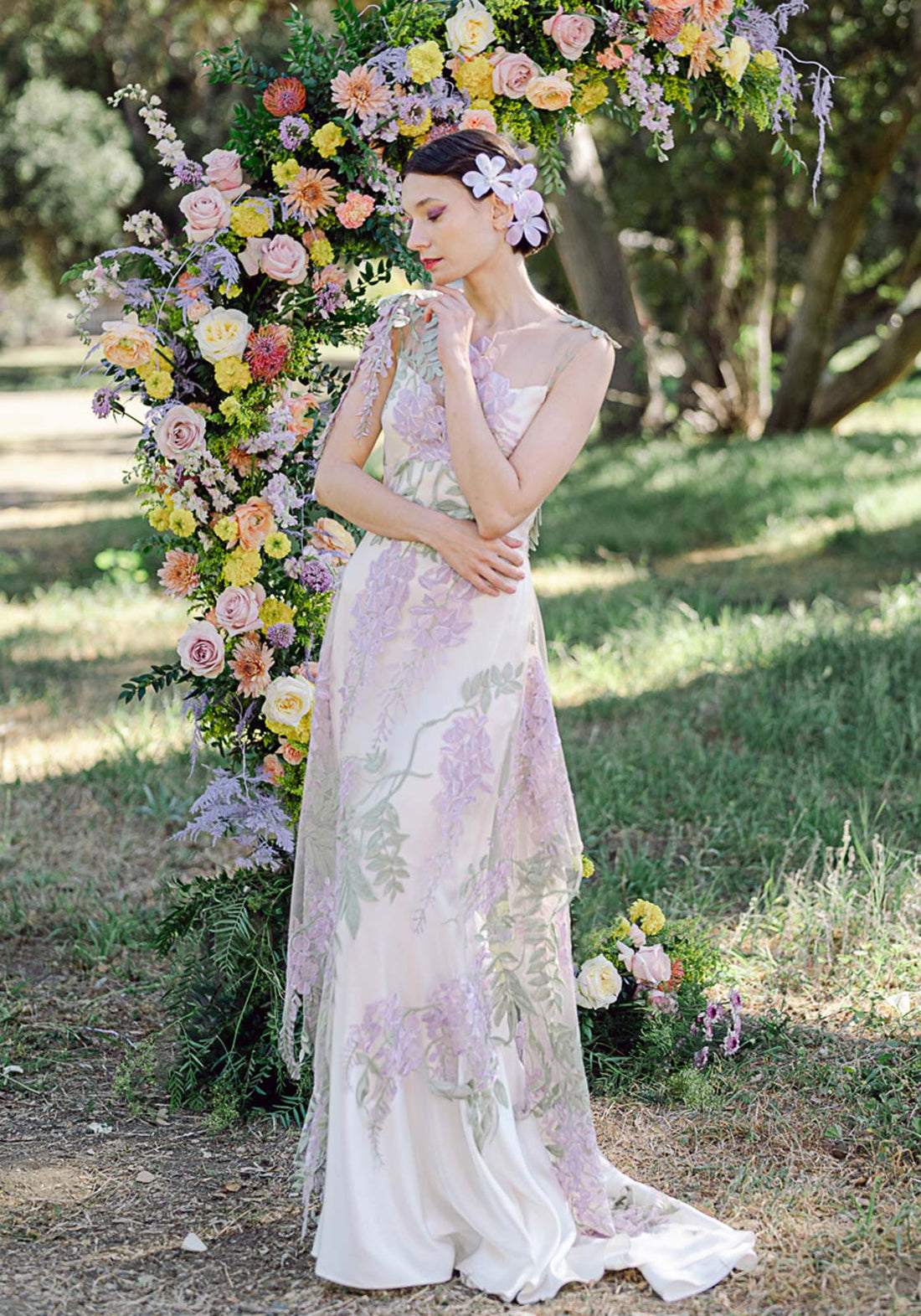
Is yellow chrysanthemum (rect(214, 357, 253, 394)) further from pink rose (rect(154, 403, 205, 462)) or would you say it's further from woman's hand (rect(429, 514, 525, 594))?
woman's hand (rect(429, 514, 525, 594))

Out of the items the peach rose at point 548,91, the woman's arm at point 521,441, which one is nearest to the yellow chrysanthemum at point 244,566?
the woman's arm at point 521,441

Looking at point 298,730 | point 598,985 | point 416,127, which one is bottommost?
point 598,985

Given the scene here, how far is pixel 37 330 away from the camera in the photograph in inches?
1941

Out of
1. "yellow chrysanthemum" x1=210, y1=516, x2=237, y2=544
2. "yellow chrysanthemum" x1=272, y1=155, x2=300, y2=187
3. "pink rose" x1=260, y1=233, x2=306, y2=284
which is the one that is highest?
"yellow chrysanthemum" x1=272, y1=155, x2=300, y2=187

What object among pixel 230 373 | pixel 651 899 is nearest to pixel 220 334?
pixel 230 373

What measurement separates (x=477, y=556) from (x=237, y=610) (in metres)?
1.02

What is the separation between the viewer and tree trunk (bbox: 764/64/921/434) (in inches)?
551

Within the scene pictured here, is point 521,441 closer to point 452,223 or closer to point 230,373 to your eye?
point 452,223

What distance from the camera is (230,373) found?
3775 millimetres

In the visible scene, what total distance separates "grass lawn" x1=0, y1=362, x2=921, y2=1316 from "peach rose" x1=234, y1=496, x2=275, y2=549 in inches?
58.3

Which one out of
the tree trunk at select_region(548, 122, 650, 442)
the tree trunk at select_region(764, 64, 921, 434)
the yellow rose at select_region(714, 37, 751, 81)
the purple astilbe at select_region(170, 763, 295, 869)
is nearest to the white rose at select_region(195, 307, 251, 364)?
the purple astilbe at select_region(170, 763, 295, 869)

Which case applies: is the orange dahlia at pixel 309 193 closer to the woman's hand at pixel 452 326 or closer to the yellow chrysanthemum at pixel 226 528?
the yellow chrysanthemum at pixel 226 528

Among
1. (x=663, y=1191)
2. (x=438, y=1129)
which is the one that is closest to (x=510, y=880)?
(x=438, y=1129)

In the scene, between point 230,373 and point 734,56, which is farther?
point 734,56
